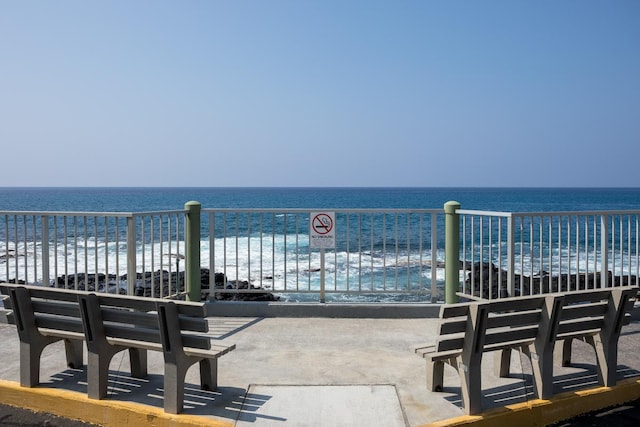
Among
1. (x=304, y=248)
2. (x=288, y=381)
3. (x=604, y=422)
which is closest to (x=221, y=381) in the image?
(x=288, y=381)

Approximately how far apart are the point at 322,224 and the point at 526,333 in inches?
150

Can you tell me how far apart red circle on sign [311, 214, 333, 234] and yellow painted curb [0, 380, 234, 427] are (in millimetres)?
3960

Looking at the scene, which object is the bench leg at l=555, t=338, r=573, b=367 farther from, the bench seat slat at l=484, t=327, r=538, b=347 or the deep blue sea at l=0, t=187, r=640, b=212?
the deep blue sea at l=0, t=187, r=640, b=212

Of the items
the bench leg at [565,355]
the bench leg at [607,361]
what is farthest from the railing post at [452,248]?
the bench leg at [607,361]

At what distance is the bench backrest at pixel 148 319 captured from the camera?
3908 millimetres

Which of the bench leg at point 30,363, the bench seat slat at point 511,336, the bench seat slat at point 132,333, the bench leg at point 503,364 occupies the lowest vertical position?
the bench leg at point 503,364

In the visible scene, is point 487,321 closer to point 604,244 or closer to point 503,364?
point 503,364

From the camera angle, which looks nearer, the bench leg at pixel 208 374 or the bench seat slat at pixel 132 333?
the bench seat slat at pixel 132 333

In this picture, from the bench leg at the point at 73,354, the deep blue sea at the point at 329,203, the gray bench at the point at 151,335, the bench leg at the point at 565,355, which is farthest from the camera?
the deep blue sea at the point at 329,203

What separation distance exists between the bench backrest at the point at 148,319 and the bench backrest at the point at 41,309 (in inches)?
9.2

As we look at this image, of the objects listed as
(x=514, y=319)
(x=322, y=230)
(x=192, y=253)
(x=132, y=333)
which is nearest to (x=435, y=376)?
(x=514, y=319)

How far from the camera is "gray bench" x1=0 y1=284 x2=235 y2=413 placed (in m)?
3.96

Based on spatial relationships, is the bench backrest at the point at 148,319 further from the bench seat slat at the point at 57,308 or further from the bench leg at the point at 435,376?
the bench leg at the point at 435,376

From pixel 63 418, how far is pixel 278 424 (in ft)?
5.67
